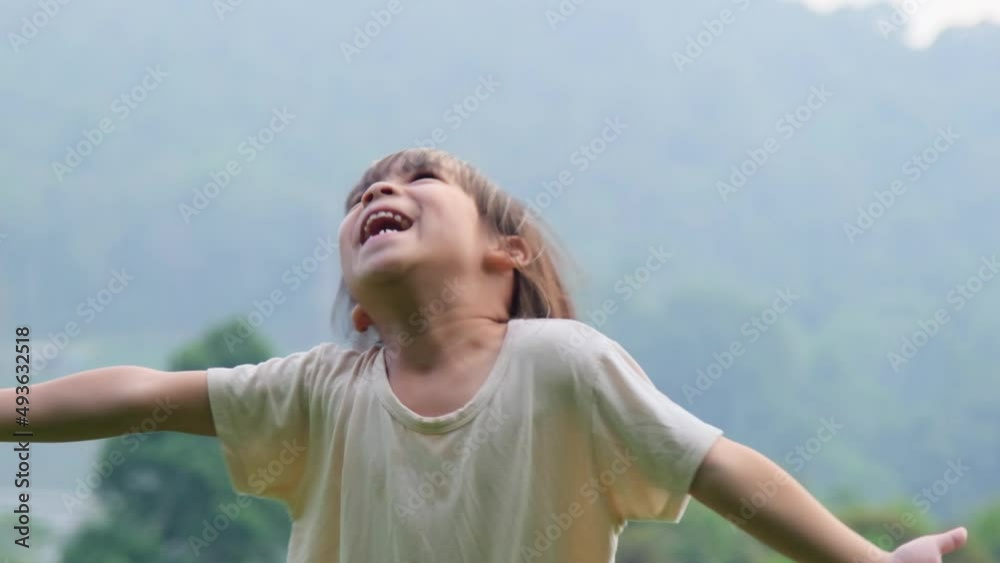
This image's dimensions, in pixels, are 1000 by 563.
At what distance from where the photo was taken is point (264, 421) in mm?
790

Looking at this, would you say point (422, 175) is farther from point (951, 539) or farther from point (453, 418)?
point (951, 539)

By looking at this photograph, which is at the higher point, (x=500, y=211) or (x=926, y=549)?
(x=500, y=211)

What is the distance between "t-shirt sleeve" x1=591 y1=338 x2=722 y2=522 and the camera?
69 cm

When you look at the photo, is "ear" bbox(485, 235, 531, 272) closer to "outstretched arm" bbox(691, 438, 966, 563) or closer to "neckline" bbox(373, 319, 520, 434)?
"neckline" bbox(373, 319, 520, 434)

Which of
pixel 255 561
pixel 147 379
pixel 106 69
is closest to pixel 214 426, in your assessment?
pixel 147 379

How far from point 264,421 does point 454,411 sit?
0.13 metres

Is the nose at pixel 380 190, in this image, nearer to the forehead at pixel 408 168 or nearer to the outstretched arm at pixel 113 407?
the forehead at pixel 408 168

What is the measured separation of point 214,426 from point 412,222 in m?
0.19

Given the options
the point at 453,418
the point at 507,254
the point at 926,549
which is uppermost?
the point at 507,254

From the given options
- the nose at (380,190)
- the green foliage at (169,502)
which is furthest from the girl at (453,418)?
the green foliage at (169,502)

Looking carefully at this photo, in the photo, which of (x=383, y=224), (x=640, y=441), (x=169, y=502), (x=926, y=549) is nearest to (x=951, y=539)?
(x=926, y=549)

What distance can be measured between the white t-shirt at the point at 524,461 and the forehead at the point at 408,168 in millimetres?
132

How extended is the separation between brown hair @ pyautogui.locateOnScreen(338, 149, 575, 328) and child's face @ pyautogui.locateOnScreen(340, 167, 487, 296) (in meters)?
0.01

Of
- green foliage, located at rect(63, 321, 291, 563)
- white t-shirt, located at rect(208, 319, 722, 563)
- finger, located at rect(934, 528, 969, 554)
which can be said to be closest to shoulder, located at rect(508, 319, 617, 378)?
white t-shirt, located at rect(208, 319, 722, 563)
